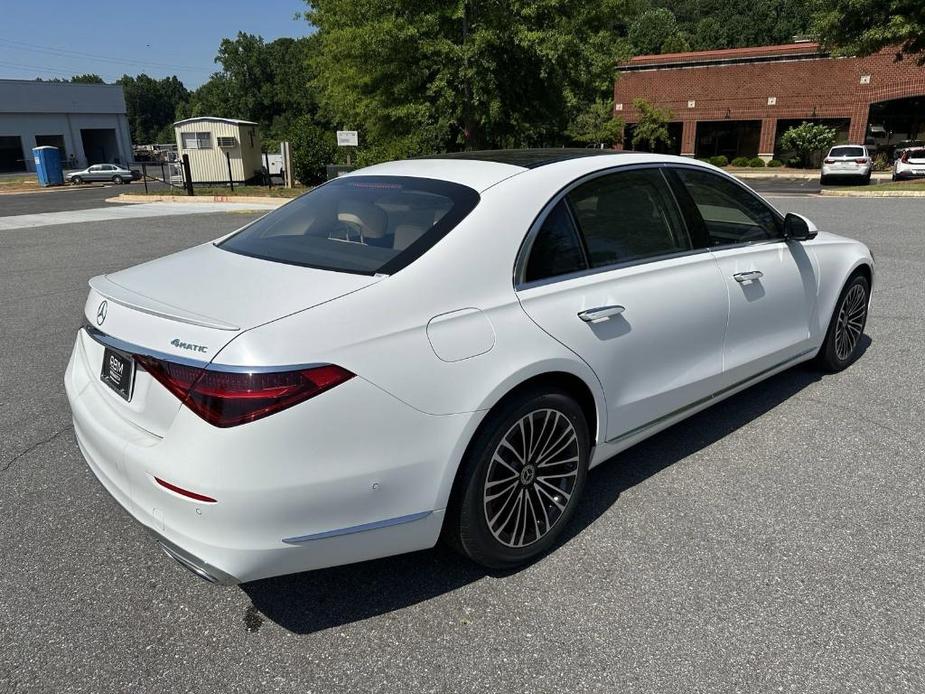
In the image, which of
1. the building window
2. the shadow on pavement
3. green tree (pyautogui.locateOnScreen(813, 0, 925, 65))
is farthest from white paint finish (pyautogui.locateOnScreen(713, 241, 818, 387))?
the building window

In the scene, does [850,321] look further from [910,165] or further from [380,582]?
[910,165]

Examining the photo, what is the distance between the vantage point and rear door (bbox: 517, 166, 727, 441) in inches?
111

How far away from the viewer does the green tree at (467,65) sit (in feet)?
58.6

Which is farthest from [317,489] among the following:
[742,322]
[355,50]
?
[355,50]

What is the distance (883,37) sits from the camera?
21922 mm

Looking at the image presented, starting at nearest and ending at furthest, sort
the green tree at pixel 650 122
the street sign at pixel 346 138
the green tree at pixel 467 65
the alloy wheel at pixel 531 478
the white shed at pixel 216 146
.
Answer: the alloy wheel at pixel 531 478, the green tree at pixel 467 65, the street sign at pixel 346 138, the white shed at pixel 216 146, the green tree at pixel 650 122

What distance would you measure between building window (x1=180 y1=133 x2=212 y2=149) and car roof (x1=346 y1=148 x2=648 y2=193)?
98.1ft

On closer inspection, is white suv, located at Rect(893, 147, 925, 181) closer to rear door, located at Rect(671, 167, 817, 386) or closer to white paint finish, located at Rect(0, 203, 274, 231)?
white paint finish, located at Rect(0, 203, 274, 231)

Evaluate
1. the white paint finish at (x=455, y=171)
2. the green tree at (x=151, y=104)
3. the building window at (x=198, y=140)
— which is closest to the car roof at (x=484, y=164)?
the white paint finish at (x=455, y=171)

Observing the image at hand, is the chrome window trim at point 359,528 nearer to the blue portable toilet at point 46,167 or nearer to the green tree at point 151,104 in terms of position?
the blue portable toilet at point 46,167

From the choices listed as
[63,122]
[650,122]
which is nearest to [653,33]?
[650,122]

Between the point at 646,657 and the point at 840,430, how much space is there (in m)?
2.46

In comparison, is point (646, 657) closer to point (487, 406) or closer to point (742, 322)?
point (487, 406)

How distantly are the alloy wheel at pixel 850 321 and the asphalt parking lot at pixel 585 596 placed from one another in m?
0.98
